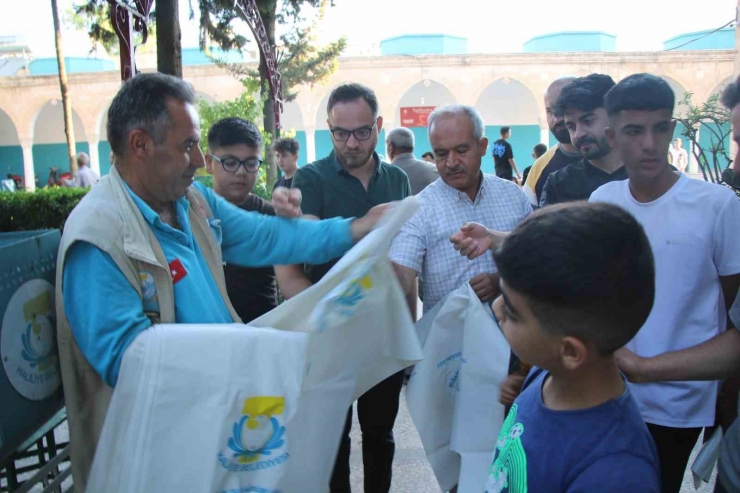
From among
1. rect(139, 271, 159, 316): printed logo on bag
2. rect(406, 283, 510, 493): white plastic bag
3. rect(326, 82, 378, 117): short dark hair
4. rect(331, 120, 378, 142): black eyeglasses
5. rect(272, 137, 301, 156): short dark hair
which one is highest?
rect(326, 82, 378, 117): short dark hair

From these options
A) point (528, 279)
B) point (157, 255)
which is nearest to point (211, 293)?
point (157, 255)

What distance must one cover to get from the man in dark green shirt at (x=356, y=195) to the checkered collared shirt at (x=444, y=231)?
0.44 m

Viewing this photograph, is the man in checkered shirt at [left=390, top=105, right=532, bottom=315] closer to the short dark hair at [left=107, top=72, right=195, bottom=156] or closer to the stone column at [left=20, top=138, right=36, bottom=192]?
the short dark hair at [left=107, top=72, right=195, bottom=156]

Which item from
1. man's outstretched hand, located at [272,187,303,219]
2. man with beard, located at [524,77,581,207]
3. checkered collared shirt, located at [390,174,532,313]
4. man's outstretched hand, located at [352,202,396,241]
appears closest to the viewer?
man's outstretched hand, located at [352,202,396,241]

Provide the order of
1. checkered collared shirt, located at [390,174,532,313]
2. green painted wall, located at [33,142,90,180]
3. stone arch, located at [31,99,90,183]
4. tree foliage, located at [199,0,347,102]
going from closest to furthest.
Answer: checkered collared shirt, located at [390,174,532,313] → tree foliage, located at [199,0,347,102] → stone arch, located at [31,99,90,183] → green painted wall, located at [33,142,90,180]

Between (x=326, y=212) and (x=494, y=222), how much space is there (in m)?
0.81

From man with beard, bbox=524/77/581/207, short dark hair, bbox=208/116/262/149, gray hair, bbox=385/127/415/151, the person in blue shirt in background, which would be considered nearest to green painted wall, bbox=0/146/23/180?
gray hair, bbox=385/127/415/151

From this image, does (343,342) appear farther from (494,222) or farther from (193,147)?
(494,222)

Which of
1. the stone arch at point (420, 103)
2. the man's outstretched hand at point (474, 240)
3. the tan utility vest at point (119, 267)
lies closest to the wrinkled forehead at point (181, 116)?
the tan utility vest at point (119, 267)

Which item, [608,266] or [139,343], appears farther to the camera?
[139,343]

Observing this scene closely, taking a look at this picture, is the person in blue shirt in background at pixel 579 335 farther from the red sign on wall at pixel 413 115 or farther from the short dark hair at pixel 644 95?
the red sign on wall at pixel 413 115

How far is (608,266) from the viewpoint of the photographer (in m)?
1.14

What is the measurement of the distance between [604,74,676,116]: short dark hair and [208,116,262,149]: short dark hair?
1.91m

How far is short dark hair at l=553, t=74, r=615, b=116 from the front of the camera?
2.85 metres
